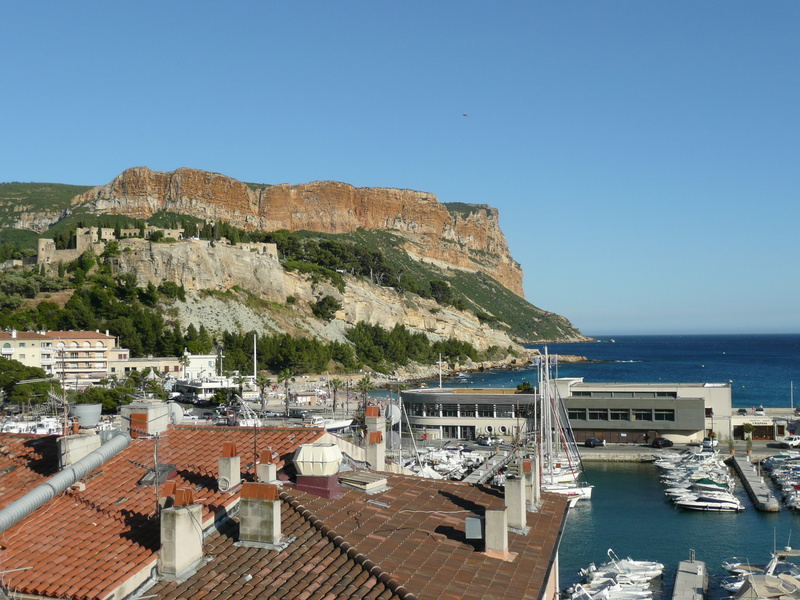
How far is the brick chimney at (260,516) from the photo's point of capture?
29.6 ft

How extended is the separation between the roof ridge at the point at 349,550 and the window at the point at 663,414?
149 ft

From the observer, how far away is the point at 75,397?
2218 inches

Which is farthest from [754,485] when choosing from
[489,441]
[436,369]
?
[436,369]

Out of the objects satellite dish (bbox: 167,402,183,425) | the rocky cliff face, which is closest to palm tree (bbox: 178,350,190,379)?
the rocky cliff face

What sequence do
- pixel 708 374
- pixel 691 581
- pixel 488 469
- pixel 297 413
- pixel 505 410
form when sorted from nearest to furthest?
pixel 691 581
pixel 488 469
pixel 505 410
pixel 297 413
pixel 708 374

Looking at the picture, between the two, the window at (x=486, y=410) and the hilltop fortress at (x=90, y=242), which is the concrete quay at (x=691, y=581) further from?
the hilltop fortress at (x=90, y=242)

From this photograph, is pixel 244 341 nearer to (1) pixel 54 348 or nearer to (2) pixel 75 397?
(1) pixel 54 348

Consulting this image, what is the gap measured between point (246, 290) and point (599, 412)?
71270mm

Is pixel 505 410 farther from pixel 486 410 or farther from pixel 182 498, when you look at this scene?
pixel 182 498

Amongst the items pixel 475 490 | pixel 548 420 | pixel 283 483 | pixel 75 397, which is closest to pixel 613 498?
pixel 548 420

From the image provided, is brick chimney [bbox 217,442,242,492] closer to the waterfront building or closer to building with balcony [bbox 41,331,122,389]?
the waterfront building

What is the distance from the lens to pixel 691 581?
24.2 m

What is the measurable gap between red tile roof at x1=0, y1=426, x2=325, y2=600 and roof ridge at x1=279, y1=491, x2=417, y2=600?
903mm

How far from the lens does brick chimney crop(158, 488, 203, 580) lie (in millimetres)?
8531
